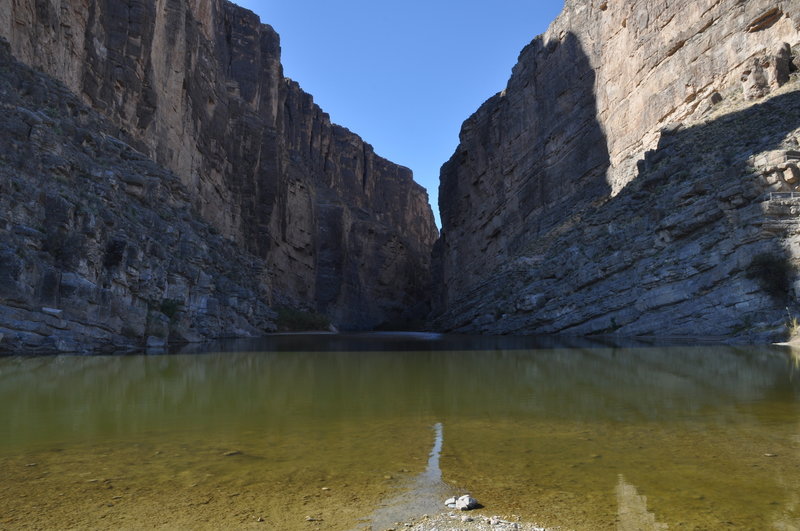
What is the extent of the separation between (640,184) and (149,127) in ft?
105

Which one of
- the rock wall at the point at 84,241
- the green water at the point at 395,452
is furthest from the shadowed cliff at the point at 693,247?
the rock wall at the point at 84,241

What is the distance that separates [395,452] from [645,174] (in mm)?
32161

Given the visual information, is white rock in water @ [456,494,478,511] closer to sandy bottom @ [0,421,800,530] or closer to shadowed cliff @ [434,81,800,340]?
sandy bottom @ [0,421,800,530]

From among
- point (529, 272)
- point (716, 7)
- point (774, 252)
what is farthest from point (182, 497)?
point (716, 7)

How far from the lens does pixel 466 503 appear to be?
12.9 feet

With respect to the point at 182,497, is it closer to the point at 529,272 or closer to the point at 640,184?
the point at 640,184

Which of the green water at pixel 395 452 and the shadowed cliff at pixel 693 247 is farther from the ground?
the shadowed cliff at pixel 693 247

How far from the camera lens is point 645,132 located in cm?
3828

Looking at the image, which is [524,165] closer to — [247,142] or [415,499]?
[247,142]

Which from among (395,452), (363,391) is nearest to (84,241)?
(363,391)

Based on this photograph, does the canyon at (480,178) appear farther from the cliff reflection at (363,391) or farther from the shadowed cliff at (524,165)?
the cliff reflection at (363,391)

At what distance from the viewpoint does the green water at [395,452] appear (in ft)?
12.7

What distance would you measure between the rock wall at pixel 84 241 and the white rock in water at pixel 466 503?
52.7ft

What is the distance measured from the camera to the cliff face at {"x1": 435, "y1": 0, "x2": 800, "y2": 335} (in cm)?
2278
